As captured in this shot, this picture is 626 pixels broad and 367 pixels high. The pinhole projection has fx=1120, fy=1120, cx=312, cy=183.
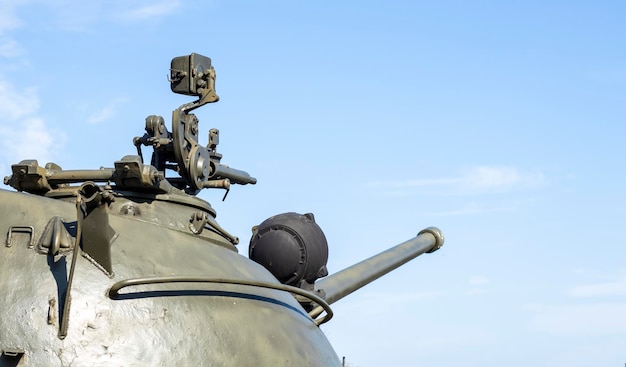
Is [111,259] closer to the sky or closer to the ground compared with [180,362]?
closer to the sky

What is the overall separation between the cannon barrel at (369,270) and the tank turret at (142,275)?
89.7 inches

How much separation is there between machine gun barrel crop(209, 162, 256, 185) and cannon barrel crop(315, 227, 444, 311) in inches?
63.4

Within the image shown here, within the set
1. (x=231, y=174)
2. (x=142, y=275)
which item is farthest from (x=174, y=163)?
(x=142, y=275)

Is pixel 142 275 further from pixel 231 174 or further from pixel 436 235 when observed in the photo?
pixel 436 235

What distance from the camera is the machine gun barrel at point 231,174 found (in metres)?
8.11

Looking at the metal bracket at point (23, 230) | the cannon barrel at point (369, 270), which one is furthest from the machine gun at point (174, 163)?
the cannon barrel at point (369, 270)

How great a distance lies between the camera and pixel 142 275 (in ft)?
20.0

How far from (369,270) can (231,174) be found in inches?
100

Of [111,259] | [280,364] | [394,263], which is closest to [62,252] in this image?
[111,259]

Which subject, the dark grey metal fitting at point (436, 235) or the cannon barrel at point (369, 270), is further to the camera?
the dark grey metal fitting at point (436, 235)

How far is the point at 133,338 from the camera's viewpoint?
19.0ft

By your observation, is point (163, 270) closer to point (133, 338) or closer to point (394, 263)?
point (133, 338)

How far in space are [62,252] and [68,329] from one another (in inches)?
19.3

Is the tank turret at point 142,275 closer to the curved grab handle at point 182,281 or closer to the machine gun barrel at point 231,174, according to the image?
the curved grab handle at point 182,281
